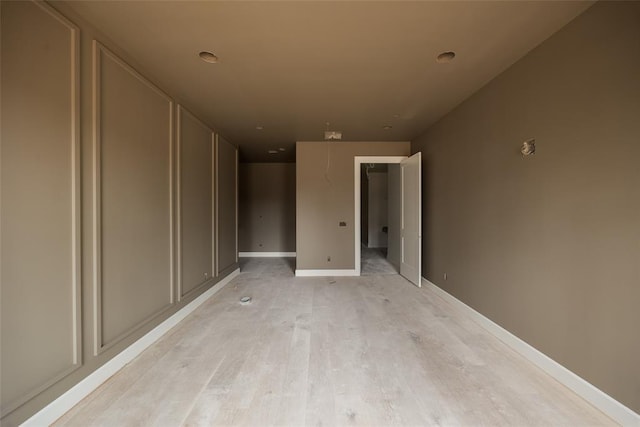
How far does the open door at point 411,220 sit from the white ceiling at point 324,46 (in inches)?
43.4

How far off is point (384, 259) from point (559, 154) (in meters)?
4.92

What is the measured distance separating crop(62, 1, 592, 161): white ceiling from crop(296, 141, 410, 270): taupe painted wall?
153cm

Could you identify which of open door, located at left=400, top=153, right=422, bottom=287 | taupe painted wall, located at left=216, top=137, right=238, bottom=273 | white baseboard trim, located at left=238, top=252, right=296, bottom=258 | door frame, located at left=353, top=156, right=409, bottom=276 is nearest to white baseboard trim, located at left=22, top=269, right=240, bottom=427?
taupe painted wall, located at left=216, top=137, right=238, bottom=273

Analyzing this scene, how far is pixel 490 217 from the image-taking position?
99.9 inches

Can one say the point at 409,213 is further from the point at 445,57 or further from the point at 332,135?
the point at 445,57

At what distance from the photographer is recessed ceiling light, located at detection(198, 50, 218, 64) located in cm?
203

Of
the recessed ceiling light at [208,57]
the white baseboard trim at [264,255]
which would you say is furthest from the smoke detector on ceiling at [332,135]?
the white baseboard trim at [264,255]

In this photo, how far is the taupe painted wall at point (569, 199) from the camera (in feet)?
4.71

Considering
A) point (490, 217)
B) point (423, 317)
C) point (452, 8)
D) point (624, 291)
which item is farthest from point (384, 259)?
point (452, 8)

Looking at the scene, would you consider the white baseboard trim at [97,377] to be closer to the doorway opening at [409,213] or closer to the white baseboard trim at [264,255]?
the doorway opening at [409,213]

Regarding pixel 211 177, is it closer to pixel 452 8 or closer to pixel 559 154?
pixel 452 8

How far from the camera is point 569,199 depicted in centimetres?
175

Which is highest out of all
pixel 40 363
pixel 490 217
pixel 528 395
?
pixel 490 217

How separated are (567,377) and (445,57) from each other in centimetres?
253
